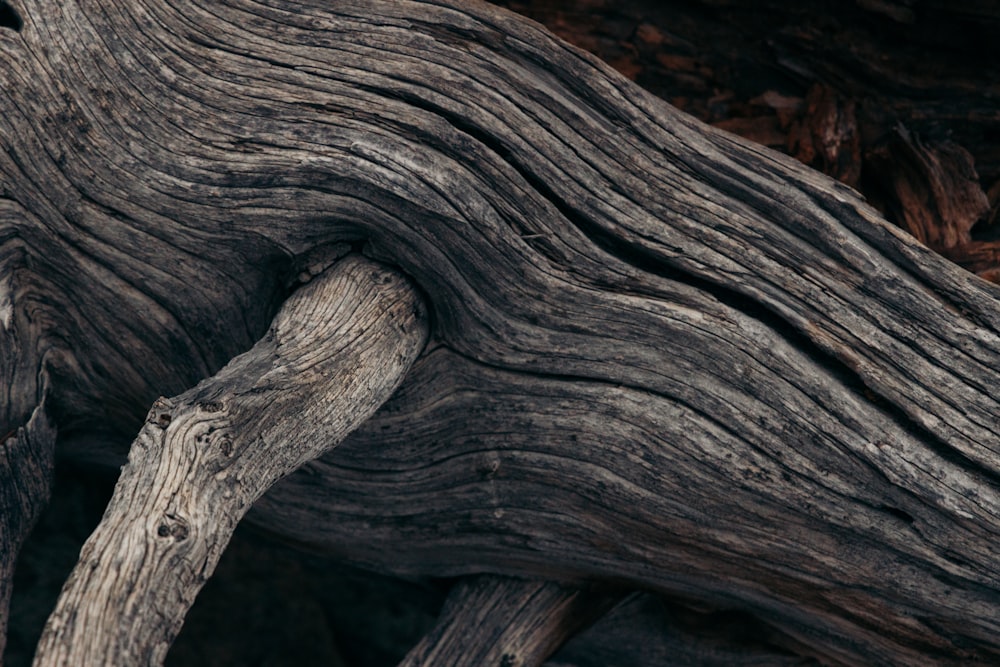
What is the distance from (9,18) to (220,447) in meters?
1.56

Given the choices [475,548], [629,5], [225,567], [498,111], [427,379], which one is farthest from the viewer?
[225,567]

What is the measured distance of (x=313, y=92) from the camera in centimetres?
246

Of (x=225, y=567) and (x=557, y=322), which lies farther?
(x=225, y=567)

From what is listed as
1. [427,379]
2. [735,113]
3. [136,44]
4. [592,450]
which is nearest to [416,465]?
[427,379]

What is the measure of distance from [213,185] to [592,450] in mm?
1347

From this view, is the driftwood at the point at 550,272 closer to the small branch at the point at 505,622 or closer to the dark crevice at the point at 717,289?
the dark crevice at the point at 717,289

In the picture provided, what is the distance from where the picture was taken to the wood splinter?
6.06 ft

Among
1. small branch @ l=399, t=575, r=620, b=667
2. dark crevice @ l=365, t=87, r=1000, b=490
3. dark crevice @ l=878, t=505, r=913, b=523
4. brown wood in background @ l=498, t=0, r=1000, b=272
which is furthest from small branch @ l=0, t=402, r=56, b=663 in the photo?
dark crevice @ l=878, t=505, r=913, b=523

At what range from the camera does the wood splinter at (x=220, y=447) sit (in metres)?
1.85

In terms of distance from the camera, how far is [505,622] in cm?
288

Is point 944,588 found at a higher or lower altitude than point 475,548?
lower

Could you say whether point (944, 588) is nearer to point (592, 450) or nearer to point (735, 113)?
point (592, 450)

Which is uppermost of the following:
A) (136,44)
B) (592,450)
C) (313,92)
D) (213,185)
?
(136,44)

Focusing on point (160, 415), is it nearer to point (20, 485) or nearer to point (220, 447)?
point (220, 447)
